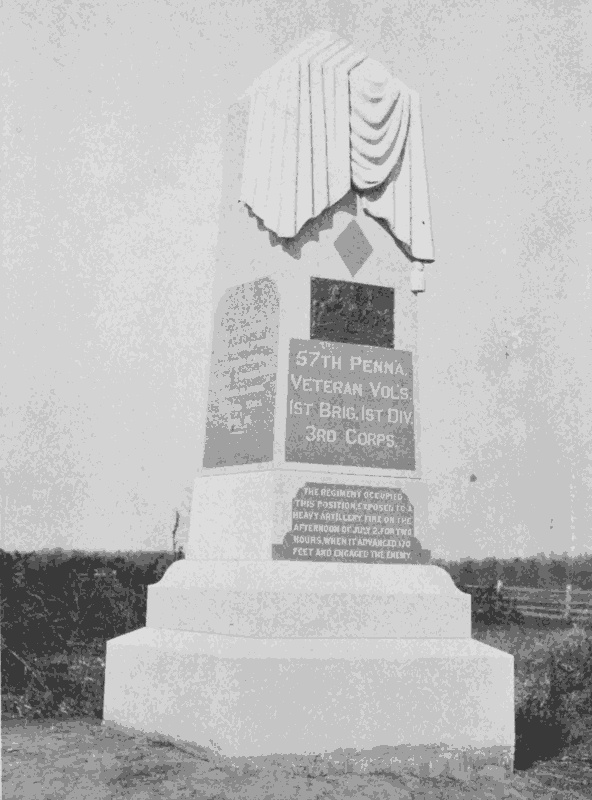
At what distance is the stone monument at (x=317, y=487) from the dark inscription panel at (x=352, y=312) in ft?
0.04

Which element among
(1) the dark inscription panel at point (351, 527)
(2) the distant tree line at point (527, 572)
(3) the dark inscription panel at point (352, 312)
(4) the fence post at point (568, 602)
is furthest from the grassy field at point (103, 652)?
(3) the dark inscription panel at point (352, 312)

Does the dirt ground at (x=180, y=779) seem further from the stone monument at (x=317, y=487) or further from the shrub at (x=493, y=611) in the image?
the shrub at (x=493, y=611)

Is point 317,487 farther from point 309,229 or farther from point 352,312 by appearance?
point 309,229

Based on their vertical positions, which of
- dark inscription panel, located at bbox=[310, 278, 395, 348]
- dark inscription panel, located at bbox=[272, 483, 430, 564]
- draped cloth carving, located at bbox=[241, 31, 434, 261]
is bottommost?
dark inscription panel, located at bbox=[272, 483, 430, 564]

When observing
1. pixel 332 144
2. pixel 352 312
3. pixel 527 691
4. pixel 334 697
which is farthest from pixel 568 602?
pixel 332 144

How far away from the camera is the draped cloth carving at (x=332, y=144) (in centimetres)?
609

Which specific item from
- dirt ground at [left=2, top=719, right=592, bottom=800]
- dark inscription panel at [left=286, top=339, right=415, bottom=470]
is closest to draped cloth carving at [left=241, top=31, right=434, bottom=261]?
dark inscription panel at [left=286, top=339, right=415, bottom=470]

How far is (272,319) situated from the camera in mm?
5973

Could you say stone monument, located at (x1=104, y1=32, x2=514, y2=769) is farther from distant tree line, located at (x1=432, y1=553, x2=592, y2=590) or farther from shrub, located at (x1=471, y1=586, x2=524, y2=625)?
distant tree line, located at (x1=432, y1=553, x2=592, y2=590)

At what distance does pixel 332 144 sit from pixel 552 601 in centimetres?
1039

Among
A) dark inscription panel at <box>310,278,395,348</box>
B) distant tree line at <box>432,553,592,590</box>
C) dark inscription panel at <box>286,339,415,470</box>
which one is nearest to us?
dark inscription panel at <box>286,339,415,470</box>

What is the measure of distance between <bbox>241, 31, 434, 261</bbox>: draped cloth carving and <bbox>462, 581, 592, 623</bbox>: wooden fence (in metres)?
9.39

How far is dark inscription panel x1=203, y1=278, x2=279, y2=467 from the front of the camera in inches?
233

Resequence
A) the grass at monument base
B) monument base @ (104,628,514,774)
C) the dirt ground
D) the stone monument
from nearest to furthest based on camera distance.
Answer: the dirt ground → monument base @ (104,628,514,774) → the stone monument → the grass at monument base
